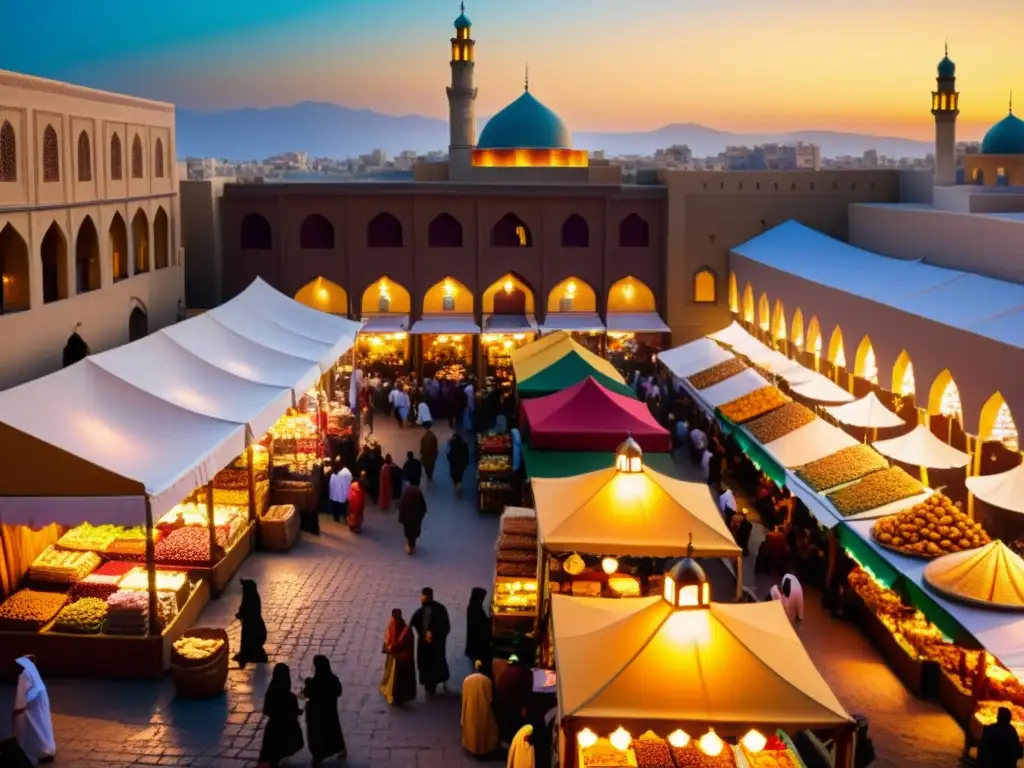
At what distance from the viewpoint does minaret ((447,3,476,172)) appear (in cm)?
3266

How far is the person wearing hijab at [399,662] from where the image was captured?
10383 mm

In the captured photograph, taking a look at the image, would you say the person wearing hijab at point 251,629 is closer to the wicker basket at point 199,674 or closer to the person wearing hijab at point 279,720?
the wicker basket at point 199,674

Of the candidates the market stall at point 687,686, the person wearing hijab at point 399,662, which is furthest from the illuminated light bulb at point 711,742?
the person wearing hijab at point 399,662

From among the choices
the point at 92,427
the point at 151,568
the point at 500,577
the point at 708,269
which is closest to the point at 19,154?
the point at 92,427

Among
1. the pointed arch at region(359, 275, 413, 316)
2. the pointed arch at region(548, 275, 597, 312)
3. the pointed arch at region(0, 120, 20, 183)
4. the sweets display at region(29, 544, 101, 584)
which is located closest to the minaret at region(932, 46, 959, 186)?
the pointed arch at region(548, 275, 597, 312)

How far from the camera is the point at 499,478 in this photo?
17.2 m

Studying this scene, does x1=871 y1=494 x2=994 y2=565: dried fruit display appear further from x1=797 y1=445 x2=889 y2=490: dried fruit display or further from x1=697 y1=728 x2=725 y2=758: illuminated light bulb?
x1=697 y1=728 x2=725 y2=758: illuminated light bulb

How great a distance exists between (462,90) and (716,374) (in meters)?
15.7

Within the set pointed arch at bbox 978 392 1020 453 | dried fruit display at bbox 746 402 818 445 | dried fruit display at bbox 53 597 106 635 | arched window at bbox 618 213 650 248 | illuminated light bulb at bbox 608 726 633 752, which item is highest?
arched window at bbox 618 213 650 248

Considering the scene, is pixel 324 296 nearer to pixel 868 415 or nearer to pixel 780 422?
pixel 780 422

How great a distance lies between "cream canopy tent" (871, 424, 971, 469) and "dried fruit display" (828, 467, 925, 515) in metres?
1.35

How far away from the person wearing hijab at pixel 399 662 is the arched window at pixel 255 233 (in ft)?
62.5

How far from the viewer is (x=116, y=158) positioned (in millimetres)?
19828

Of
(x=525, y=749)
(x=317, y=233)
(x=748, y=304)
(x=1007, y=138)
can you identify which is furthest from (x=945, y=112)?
(x=525, y=749)
